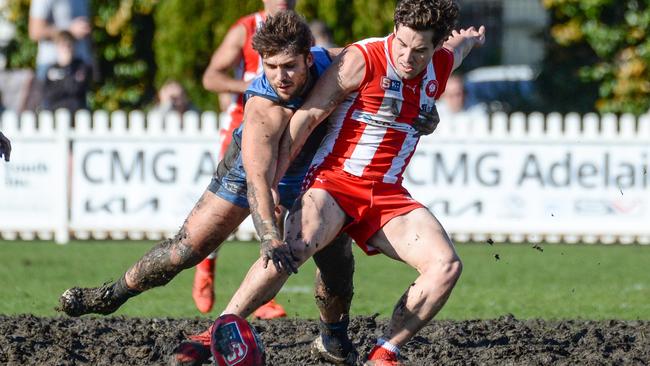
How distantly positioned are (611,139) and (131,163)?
17.3ft

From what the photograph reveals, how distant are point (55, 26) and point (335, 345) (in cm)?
944

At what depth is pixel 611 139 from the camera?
1469cm

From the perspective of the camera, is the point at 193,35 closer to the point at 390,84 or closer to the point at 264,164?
the point at 390,84

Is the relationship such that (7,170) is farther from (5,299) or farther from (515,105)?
(515,105)

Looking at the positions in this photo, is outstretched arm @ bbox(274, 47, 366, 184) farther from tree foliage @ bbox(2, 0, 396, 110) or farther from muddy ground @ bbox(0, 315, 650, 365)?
tree foliage @ bbox(2, 0, 396, 110)

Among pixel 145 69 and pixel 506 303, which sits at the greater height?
pixel 506 303

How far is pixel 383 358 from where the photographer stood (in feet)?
20.6

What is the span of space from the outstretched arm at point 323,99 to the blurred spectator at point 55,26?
918cm

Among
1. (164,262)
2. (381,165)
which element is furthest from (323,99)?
(164,262)

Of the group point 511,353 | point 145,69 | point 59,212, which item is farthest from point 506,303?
point 145,69

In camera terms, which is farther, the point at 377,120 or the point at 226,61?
the point at 226,61

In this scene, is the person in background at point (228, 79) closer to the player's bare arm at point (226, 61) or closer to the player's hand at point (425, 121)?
the player's bare arm at point (226, 61)

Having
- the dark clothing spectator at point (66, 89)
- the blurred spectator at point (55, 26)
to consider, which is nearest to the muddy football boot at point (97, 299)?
the blurred spectator at point (55, 26)

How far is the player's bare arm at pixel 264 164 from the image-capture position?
6.00 meters
